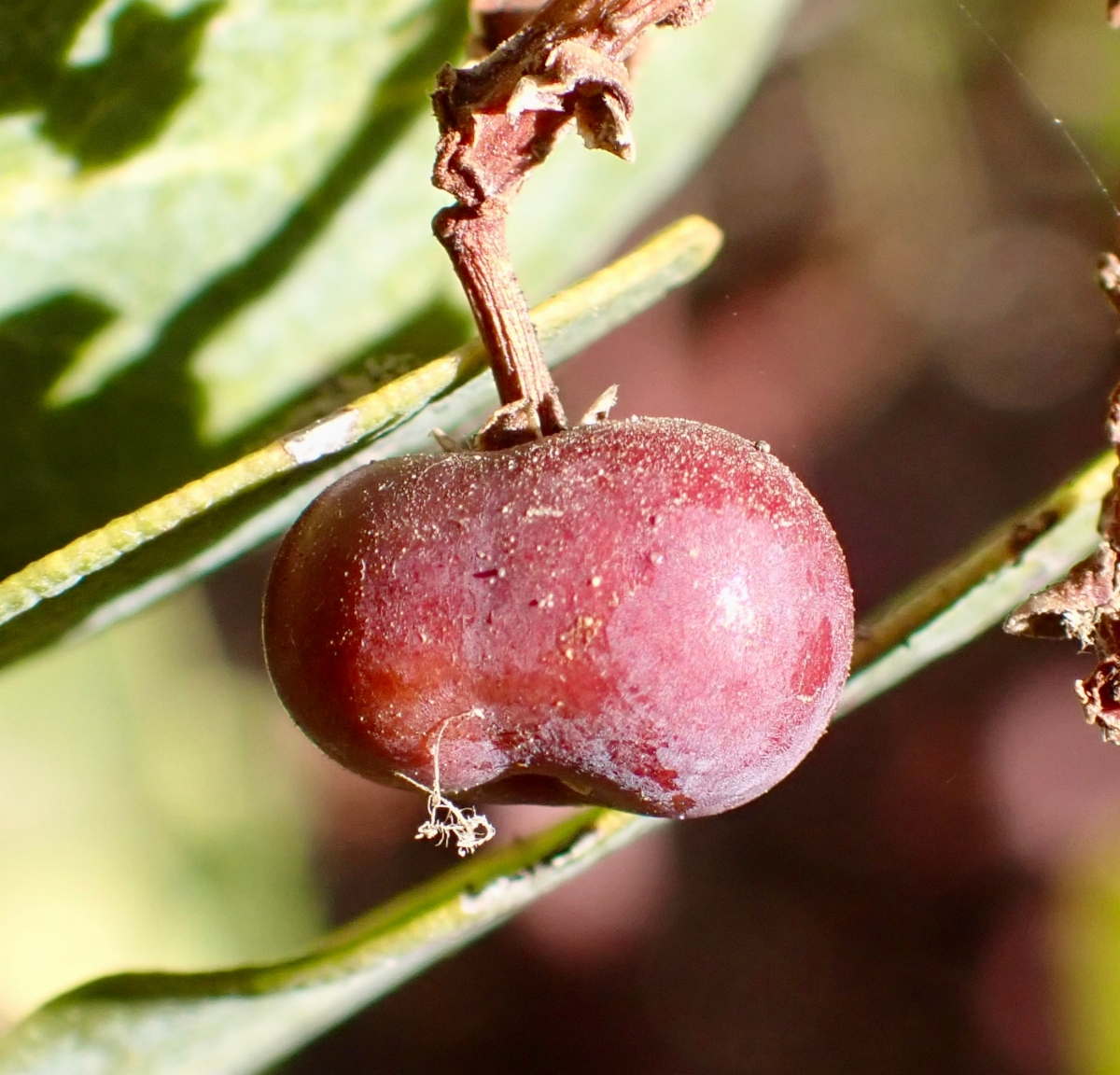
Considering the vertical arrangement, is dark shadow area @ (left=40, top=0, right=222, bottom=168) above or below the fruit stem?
above

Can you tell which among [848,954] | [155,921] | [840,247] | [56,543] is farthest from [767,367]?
[56,543]

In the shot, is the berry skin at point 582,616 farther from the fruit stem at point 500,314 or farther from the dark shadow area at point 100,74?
the dark shadow area at point 100,74

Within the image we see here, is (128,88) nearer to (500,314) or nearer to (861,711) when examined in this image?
(500,314)

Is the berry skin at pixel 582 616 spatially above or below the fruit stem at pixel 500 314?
below

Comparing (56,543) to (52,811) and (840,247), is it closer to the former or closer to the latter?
(52,811)

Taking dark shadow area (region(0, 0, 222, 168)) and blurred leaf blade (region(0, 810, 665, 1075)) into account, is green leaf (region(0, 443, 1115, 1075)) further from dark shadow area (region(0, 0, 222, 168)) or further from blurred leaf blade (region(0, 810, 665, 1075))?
dark shadow area (region(0, 0, 222, 168))

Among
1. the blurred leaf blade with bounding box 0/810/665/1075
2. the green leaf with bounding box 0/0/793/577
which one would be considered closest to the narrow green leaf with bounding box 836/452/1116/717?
the blurred leaf blade with bounding box 0/810/665/1075

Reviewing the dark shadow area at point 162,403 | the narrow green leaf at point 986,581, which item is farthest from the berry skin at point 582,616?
the dark shadow area at point 162,403
